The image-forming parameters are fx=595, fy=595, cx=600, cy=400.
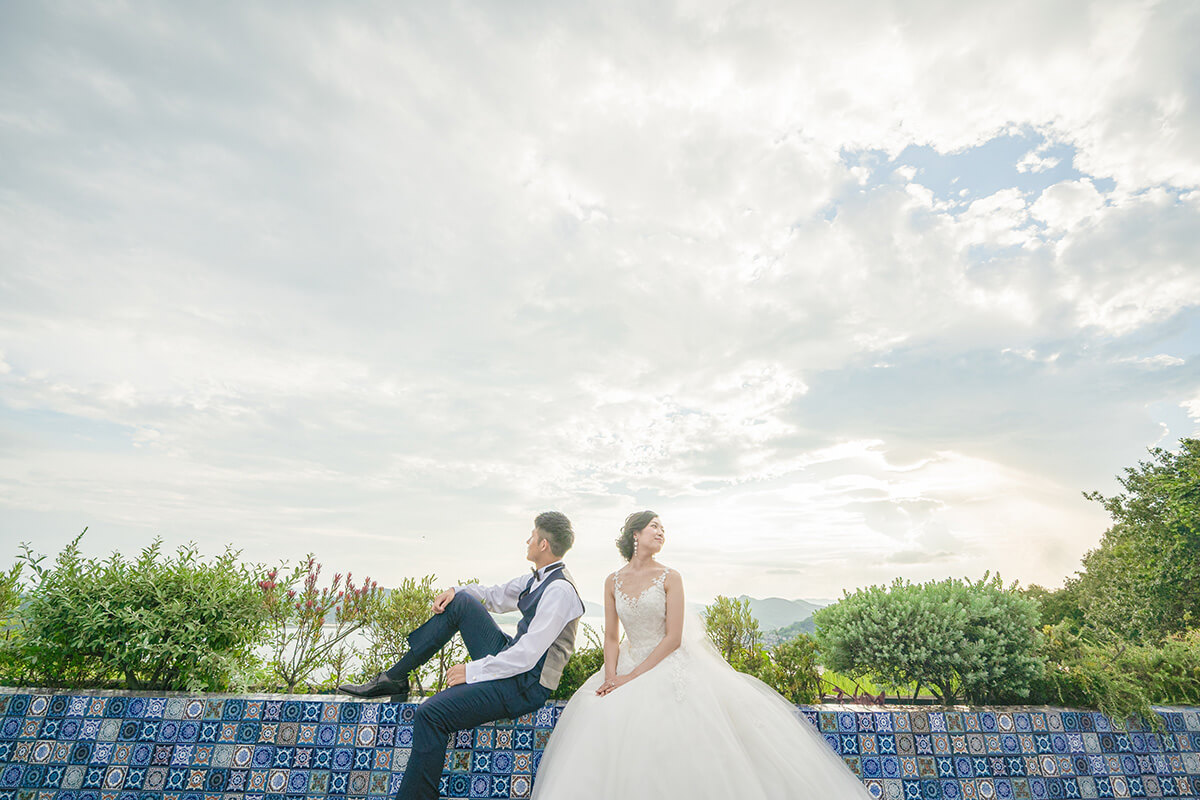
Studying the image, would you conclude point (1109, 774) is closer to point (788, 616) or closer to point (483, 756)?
point (788, 616)

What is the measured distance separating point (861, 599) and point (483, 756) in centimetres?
358

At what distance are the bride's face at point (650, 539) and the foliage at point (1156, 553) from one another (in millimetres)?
14663

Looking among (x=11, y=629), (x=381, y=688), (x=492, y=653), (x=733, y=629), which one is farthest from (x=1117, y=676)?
(x=11, y=629)

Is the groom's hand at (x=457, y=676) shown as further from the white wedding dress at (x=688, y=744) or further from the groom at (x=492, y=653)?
the white wedding dress at (x=688, y=744)

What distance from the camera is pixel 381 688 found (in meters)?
A: 4.58

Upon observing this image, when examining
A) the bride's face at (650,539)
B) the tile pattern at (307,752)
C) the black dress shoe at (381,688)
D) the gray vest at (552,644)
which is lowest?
the tile pattern at (307,752)

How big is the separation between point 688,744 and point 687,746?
2 centimetres

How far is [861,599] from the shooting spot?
555 cm

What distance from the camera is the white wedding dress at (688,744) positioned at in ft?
11.3

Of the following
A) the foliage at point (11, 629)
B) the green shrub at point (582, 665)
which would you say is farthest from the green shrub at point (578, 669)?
the foliage at point (11, 629)

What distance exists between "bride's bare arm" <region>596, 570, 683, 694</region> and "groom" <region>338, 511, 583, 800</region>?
0.44 metres

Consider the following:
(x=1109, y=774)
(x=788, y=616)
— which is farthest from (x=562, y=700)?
(x=1109, y=774)

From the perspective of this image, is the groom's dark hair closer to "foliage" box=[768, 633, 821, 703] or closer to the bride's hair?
the bride's hair

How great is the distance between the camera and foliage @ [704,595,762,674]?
5352mm
